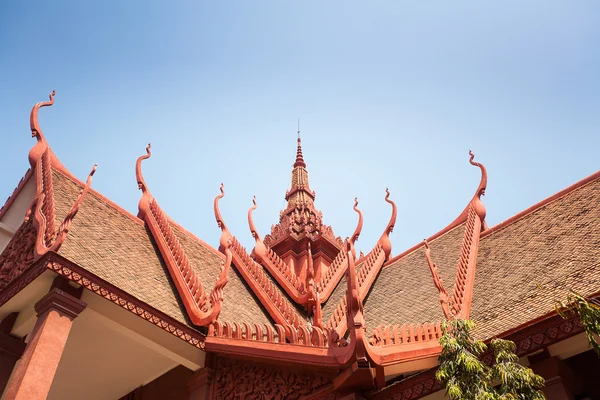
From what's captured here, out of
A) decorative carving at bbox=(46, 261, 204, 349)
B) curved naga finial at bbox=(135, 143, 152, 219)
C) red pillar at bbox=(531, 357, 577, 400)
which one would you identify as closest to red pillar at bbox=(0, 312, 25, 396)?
decorative carving at bbox=(46, 261, 204, 349)

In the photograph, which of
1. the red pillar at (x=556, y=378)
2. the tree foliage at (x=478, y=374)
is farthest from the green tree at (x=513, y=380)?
the red pillar at (x=556, y=378)

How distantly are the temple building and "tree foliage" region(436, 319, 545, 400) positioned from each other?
842 mm

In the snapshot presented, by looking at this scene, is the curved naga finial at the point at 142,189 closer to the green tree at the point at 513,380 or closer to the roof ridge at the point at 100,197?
the roof ridge at the point at 100,197

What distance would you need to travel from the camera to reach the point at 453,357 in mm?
4793

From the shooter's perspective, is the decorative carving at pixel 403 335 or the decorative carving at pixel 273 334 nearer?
the decorative carving at pixel 403 335

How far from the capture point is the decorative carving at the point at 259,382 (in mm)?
6293

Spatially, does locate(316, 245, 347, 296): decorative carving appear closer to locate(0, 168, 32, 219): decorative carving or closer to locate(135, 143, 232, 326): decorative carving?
locate(135, 143, 232, 326): decorative carving

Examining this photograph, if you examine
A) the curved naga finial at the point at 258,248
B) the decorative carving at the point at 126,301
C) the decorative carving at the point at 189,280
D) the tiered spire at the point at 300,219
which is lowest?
the decorative carving at the point at 126,301

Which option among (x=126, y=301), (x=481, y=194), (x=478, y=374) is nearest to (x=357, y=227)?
(x=481, y=194)

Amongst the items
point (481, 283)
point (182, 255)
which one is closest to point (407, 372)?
point (481, 283)

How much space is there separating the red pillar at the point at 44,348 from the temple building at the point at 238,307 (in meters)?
0.01

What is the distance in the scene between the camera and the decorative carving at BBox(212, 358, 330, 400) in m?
6.29

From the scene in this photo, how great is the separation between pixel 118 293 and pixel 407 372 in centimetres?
328

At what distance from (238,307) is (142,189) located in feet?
10.7
